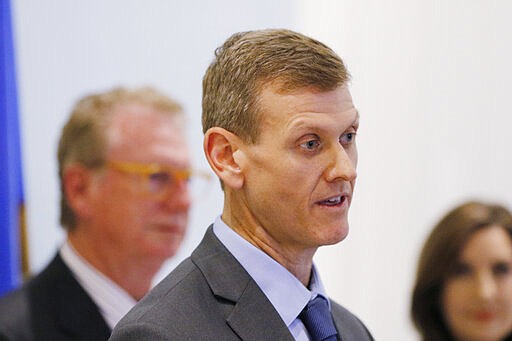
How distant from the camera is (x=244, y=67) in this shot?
1752mm

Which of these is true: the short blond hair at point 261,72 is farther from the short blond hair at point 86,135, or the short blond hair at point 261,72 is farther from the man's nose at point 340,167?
the short blond hair at point 86,135

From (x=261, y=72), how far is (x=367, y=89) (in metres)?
2.66

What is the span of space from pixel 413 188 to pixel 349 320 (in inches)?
102

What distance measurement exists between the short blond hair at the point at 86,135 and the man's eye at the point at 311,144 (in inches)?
64.7

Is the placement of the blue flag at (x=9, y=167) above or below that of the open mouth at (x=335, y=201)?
below

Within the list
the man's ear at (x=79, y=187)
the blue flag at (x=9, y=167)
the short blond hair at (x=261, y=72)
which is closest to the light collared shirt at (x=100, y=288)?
the man's ear at (x=79, y=187)

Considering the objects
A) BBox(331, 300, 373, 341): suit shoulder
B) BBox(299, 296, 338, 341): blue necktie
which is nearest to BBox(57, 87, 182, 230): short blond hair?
BBox(331, 300, 373, 341): suit shoulder

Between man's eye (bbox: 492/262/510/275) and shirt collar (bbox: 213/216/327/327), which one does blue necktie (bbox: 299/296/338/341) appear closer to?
shirt collar (bbox: 213/216/327/327)

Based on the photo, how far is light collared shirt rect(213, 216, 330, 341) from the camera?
1.76m

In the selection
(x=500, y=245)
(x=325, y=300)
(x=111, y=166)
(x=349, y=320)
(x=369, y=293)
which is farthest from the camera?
(x=369, y=293)

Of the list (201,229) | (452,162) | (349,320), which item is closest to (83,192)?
(201,229)

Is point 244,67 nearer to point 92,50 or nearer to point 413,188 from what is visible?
point 92,50

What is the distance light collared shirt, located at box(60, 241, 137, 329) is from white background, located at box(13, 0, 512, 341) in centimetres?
21

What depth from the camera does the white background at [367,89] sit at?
3.38 meters
